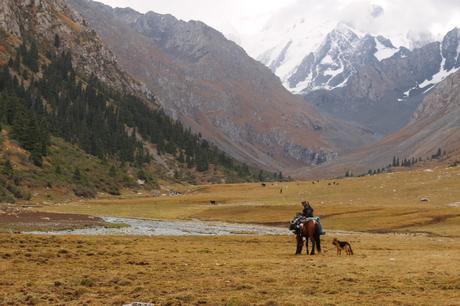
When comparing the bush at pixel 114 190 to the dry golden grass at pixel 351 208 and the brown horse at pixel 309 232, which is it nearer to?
the dry golden grass at pixel 351 208

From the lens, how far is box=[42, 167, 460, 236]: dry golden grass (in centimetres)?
7200

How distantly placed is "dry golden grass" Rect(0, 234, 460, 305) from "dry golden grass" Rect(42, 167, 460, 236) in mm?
30814

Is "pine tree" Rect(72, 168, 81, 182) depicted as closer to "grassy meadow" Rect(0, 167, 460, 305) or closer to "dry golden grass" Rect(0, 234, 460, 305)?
"grassy meadow" Rect(0, 167, 460, 305)

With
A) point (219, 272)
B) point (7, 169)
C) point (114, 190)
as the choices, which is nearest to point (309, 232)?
point (219, 272)

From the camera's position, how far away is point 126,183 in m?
162

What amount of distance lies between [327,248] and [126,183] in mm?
123058

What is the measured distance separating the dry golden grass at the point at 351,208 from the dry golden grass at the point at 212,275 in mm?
30814

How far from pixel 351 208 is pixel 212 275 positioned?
6451 centimetres

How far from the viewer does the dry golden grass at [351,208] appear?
72.0 metres

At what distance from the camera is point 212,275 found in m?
28.3

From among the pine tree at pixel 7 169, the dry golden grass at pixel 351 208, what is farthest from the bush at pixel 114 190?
the pine tree at pixel 7 169

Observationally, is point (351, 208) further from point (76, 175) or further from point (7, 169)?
point (76, 175)

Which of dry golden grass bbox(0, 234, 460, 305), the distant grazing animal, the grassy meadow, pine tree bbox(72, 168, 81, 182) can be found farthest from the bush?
the distant grazing animal

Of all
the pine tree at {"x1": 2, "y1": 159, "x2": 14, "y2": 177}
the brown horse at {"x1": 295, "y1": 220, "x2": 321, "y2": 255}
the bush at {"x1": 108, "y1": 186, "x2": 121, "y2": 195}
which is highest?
the pine tree at {"x1": 2, "y1": 159, "x2": 14, "y2": 177}
